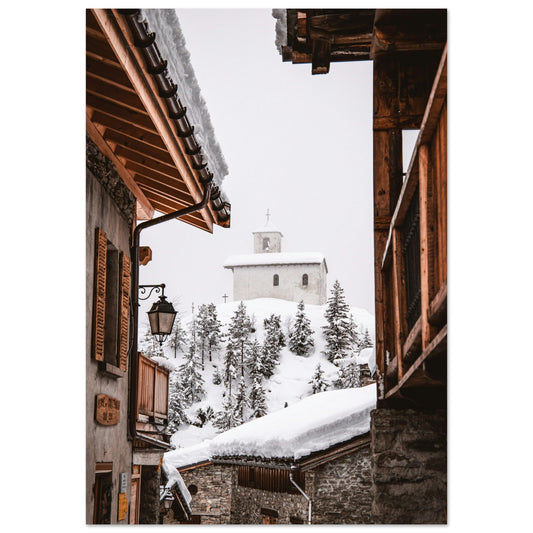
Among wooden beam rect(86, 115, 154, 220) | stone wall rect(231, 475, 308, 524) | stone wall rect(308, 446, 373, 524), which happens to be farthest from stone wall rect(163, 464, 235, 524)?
wooden beam rect(86, 115, 154, 220)

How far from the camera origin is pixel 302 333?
379 inches

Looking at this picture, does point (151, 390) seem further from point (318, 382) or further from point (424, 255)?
point (318, 382)

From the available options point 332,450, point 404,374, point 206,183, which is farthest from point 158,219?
point 332,450

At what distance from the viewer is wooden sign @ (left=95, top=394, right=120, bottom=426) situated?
4215mm

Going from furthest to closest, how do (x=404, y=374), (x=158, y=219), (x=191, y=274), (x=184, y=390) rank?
(x=184, y=390) < (x=191, y=274) < (x=158, y=219) < (x=404, y=374)

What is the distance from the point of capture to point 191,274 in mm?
5758

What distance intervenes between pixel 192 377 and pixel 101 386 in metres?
7.51

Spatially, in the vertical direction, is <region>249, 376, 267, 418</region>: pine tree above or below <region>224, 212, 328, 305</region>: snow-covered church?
below

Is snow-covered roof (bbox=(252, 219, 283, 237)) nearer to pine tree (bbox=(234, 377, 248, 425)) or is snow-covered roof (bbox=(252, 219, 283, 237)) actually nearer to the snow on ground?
the snow on ground

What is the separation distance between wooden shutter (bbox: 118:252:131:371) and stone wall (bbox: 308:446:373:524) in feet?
15.0
